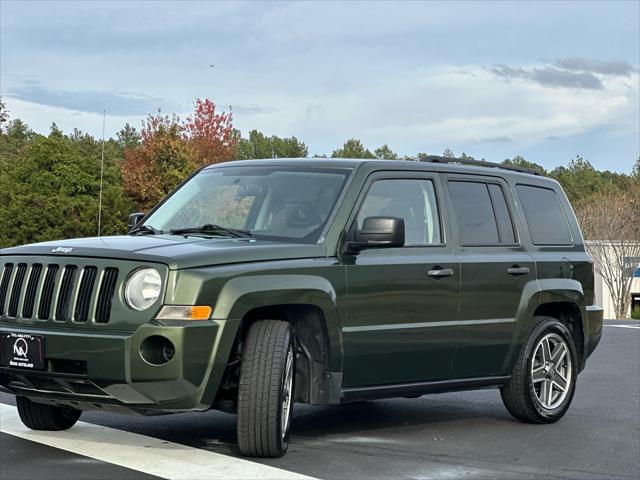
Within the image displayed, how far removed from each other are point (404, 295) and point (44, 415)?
254 centimetres

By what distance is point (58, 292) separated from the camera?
6.76 metres

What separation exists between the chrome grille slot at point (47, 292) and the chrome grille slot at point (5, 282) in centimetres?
36

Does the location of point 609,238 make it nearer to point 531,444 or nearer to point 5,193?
point 5,193

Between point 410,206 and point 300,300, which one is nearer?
point 300,300

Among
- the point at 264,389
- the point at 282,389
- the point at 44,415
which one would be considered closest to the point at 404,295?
the point at 282,389

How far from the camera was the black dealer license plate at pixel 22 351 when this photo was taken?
21.7ft

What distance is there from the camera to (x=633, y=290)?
251 feet

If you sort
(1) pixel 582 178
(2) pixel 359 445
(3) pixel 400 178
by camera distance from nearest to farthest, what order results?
(2) pixel 359 445 → (3) pixel 400 178 → (1) pixel 582 178

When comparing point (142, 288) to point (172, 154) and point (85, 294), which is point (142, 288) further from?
point (172, 154)

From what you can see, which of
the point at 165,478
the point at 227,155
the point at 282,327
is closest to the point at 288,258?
the point at 282,327

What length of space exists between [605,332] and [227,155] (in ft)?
161

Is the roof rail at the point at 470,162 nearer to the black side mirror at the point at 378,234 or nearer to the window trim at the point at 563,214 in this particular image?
the window trim at the point at 563,214

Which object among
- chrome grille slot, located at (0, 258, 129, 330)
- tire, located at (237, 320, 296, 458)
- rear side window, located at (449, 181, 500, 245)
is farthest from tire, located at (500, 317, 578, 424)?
chrome grille slot, located at (0, 258, 129, 330)

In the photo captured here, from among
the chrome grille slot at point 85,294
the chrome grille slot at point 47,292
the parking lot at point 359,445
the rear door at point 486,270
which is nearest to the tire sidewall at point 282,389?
the parking lot at point 359,445
